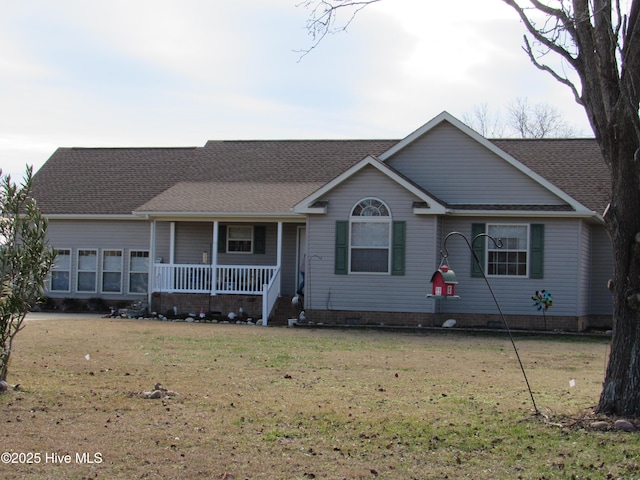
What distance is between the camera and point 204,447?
752 centimetres

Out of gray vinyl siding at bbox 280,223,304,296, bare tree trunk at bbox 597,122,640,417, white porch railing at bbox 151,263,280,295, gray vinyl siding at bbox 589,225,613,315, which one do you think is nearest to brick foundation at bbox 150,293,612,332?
gray vinyl siding at bbox 589,225,613,315

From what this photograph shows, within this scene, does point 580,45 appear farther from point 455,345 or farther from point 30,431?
point 455,345

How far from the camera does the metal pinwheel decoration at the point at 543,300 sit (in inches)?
810

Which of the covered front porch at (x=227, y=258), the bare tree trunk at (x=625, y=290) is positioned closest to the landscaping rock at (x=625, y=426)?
the bare tree trunk at (x=625, y=290)

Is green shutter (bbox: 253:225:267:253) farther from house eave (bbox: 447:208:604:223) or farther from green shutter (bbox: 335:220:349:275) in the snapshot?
house eave (bbox: 447:208:604:223)

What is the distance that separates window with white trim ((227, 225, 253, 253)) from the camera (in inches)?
968

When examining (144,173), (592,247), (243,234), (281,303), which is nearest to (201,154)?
(144,173)

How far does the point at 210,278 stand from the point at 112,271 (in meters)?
4.66

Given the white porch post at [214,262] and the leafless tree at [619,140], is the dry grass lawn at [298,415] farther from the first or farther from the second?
the white porch post at [214,262]

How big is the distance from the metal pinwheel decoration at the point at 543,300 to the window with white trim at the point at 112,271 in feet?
43.7

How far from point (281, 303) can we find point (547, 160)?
941cm

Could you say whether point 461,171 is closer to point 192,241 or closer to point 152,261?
point 192,241

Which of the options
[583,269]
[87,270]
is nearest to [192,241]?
[87,270]

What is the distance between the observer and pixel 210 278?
76.5ft
